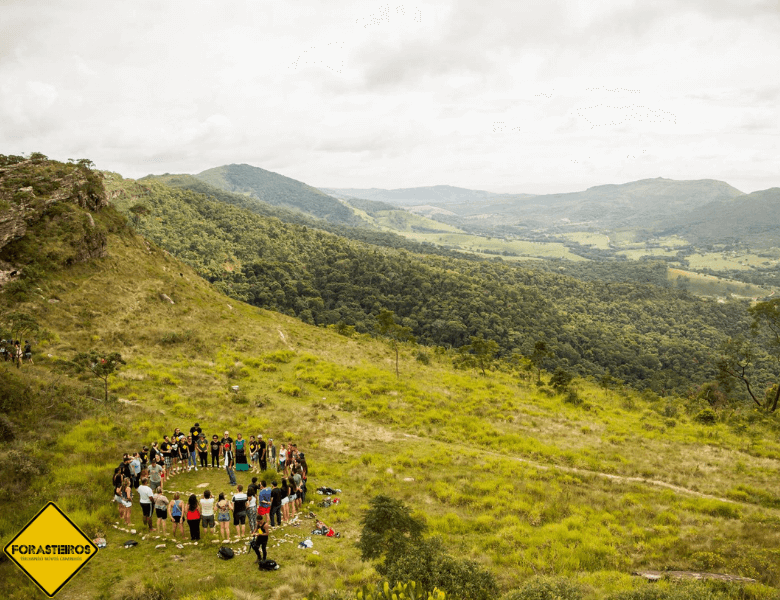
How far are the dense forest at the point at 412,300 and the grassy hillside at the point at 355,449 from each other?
56.8m

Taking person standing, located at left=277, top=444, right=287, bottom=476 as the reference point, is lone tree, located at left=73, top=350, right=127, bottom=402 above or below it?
above

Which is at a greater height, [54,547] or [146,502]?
[54,547]

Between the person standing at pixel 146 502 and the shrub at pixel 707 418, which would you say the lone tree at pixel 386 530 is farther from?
the shrub at pixel 707 418

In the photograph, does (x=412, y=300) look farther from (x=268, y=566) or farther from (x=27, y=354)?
(x=268, y=566)

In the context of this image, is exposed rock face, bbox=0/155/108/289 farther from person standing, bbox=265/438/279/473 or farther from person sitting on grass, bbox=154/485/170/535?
person sitting on grass, bbox=154/485/170/535

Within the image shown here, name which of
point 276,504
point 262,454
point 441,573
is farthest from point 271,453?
point 441,573

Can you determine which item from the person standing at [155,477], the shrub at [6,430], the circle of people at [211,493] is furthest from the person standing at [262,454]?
the shrub at [6,430]

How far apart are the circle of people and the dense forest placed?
80.8 m

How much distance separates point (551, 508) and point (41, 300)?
3865 centimetres

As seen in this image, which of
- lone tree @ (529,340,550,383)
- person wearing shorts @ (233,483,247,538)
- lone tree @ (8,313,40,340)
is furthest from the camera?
lone tree @ (529,340,550,383)

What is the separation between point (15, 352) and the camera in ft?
75.6

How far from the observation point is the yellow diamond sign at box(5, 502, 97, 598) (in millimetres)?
7113

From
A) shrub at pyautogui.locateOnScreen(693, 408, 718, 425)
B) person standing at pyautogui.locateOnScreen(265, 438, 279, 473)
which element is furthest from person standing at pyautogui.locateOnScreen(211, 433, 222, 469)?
shrub at pyautogui.locateOnScreen(693, 408, 718, 425)

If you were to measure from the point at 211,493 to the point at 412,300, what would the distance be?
11333cm
